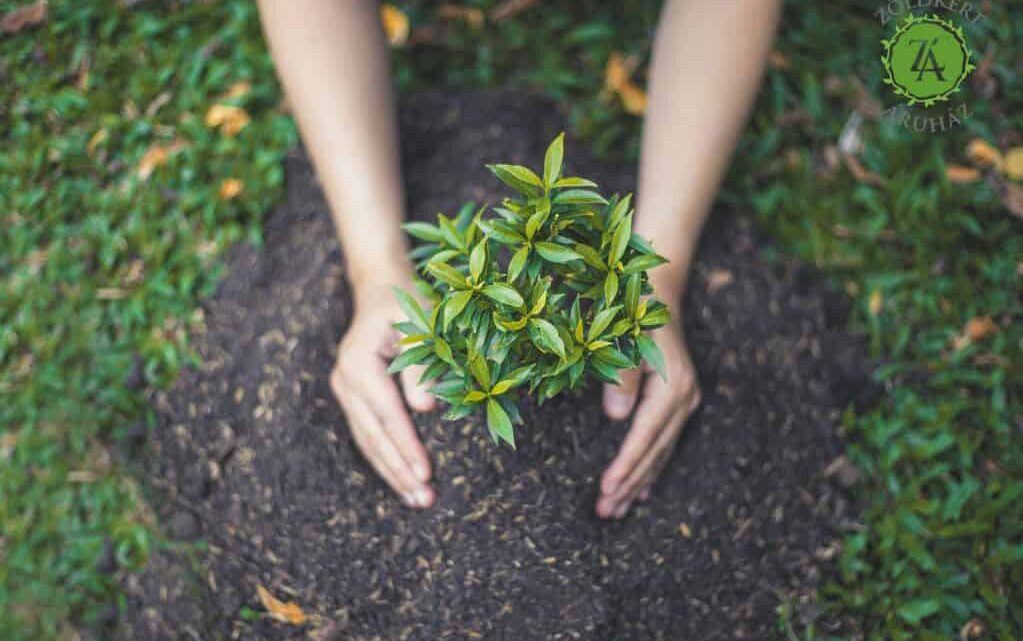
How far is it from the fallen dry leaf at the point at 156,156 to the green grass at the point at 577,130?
0.11 ft

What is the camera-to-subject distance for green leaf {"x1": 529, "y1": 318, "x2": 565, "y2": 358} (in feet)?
5.95

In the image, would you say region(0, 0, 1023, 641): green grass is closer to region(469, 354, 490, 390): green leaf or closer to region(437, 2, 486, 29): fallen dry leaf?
region(437, 2, 486, 29): fallen dry leaf

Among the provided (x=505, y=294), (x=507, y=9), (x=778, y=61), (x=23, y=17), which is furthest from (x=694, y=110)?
(x=23, y=17)

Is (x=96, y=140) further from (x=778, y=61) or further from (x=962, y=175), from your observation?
(x=962, y=175)

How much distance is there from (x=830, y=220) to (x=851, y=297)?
303 mm

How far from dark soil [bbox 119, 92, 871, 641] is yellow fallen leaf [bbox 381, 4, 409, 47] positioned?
15.0 inches

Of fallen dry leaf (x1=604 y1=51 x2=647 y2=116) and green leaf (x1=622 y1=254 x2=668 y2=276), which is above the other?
green leaf (x1=622 y1=254 x2=668 y2=276)

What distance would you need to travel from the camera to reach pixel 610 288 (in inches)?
74.2

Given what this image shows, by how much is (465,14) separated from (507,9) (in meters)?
0.17

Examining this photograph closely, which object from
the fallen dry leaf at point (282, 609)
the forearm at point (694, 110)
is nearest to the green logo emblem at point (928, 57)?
the forearm at point (694, 110)

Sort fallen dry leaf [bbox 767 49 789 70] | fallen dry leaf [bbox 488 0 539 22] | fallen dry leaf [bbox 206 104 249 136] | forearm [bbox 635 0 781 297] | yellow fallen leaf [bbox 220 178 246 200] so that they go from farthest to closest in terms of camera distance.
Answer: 1. fallen dry leaf [bbox 488 0 539 22]
2. fallen dry leaf [bbox 767 49 789 70]
3. fallen dry leaf [bbox 206 104 249 136]
4. yellow fallen leaf [bbox 220 178 246 200]
5. forearm [bbox 635 0 781 297]

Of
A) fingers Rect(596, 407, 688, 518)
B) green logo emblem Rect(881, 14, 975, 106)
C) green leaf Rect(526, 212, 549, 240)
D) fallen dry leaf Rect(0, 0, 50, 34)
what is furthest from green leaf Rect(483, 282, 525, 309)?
fallen dry leaf Rect(0, 0, 50, 34)

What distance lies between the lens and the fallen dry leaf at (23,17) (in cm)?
354

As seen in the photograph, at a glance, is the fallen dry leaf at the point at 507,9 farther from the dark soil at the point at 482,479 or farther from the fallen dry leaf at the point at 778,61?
the fallen dry leaf at the point at 778,61
